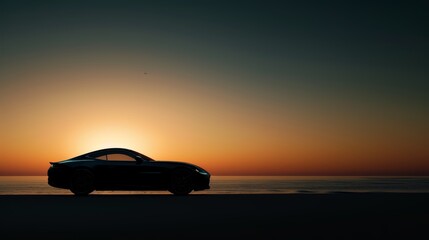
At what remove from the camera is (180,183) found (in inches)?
660

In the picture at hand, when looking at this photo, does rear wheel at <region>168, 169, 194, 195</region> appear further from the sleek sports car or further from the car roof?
the car roof

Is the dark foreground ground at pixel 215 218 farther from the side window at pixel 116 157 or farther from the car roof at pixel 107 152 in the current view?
the side window at pixel 116 157

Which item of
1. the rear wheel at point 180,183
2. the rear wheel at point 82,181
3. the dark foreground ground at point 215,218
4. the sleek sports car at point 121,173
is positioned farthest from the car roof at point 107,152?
the dark foreground ground at point 215,218

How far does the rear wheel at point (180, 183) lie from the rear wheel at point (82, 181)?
2.40 metres

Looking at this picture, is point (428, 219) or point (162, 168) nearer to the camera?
point (428, 219)

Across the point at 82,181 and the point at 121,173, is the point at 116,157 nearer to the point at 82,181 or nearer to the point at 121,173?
the point at 121,173

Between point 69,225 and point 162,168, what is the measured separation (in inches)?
292

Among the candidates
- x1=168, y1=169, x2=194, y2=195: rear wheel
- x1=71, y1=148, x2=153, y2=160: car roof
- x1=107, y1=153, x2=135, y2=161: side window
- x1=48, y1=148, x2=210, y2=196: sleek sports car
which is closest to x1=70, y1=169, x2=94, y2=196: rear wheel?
x1=48, y1=148, x2=210, y2=196: sleek sports car

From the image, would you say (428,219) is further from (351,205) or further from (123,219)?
(123,219)

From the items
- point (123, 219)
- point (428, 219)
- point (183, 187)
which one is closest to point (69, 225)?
point (123, 219)

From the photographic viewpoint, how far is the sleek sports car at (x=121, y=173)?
1634 cm

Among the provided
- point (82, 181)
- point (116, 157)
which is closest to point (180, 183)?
point (116, 157)

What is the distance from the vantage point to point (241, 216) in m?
10.8

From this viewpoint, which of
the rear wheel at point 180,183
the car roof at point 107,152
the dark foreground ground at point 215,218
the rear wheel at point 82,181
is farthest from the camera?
the rear wheel at point 180,183
